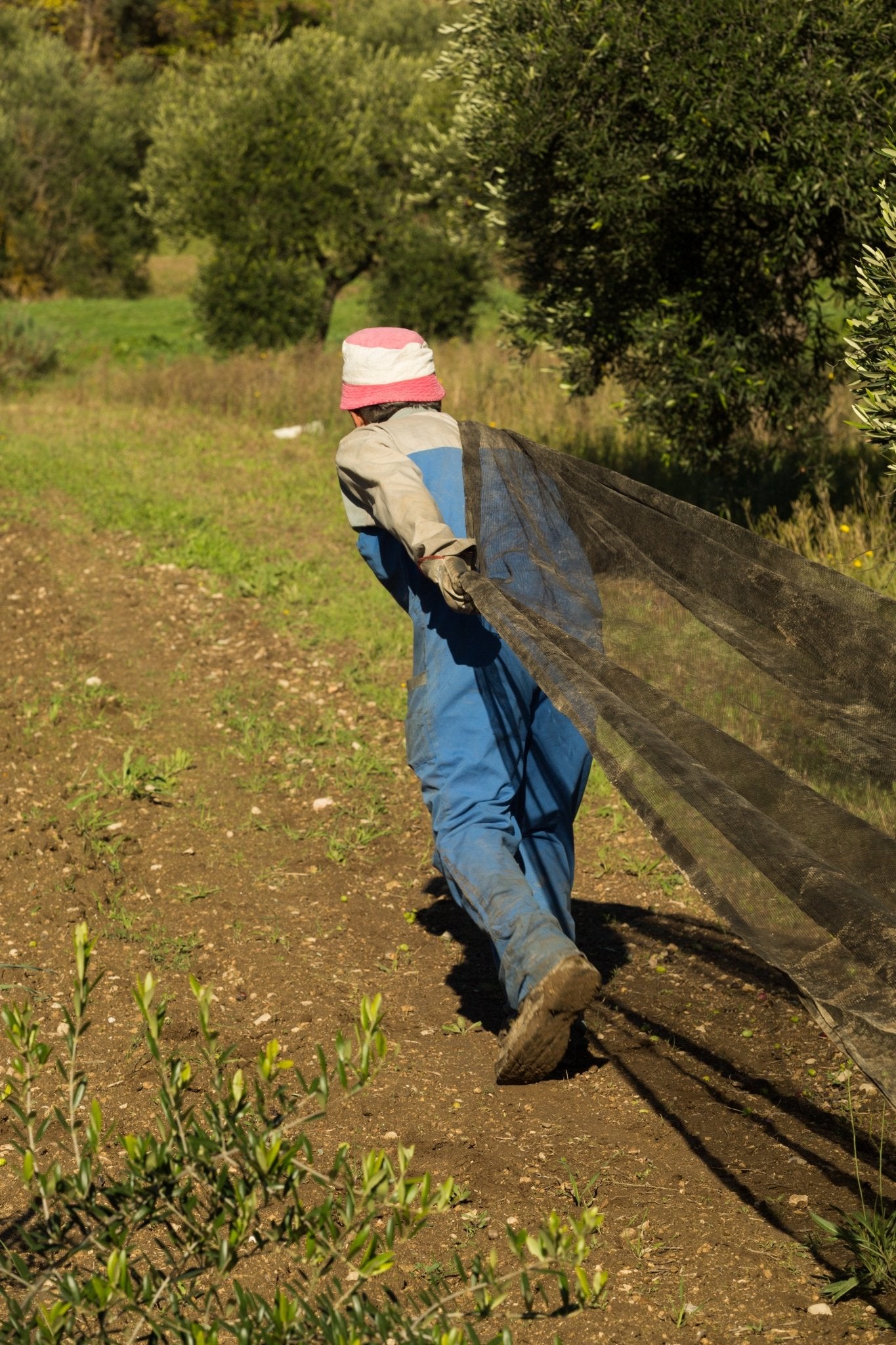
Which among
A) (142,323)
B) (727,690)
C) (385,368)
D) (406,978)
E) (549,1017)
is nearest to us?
(549,1017)

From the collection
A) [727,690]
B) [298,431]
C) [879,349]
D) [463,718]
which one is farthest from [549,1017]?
[298,431]

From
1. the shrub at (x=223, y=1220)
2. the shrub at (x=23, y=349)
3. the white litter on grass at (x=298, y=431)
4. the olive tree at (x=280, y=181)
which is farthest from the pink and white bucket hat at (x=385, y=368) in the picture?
the olive tree at (x=280, y=181)

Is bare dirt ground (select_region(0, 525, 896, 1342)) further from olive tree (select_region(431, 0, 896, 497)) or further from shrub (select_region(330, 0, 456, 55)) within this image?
shrub (select_region(330, 0, 456, 55))

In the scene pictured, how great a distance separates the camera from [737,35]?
25.6 feet

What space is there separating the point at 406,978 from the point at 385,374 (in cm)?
228

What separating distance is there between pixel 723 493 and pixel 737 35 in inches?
135

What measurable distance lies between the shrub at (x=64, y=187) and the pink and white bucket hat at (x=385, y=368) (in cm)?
3102

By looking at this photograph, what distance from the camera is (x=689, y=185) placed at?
827 cm

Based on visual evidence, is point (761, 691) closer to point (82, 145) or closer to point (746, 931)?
point (746, 931)

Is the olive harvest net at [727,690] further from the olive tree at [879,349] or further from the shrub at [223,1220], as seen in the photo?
the olive tree at [879,349]

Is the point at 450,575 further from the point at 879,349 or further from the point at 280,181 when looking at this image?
the point at 280,181

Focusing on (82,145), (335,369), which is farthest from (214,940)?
(82,145)

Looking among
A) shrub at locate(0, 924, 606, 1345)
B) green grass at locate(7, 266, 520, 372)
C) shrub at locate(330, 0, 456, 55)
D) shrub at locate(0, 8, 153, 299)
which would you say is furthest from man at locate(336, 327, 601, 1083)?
shrub at locate(330, 0, 456, 55)

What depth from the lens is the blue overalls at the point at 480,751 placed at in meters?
3.90
